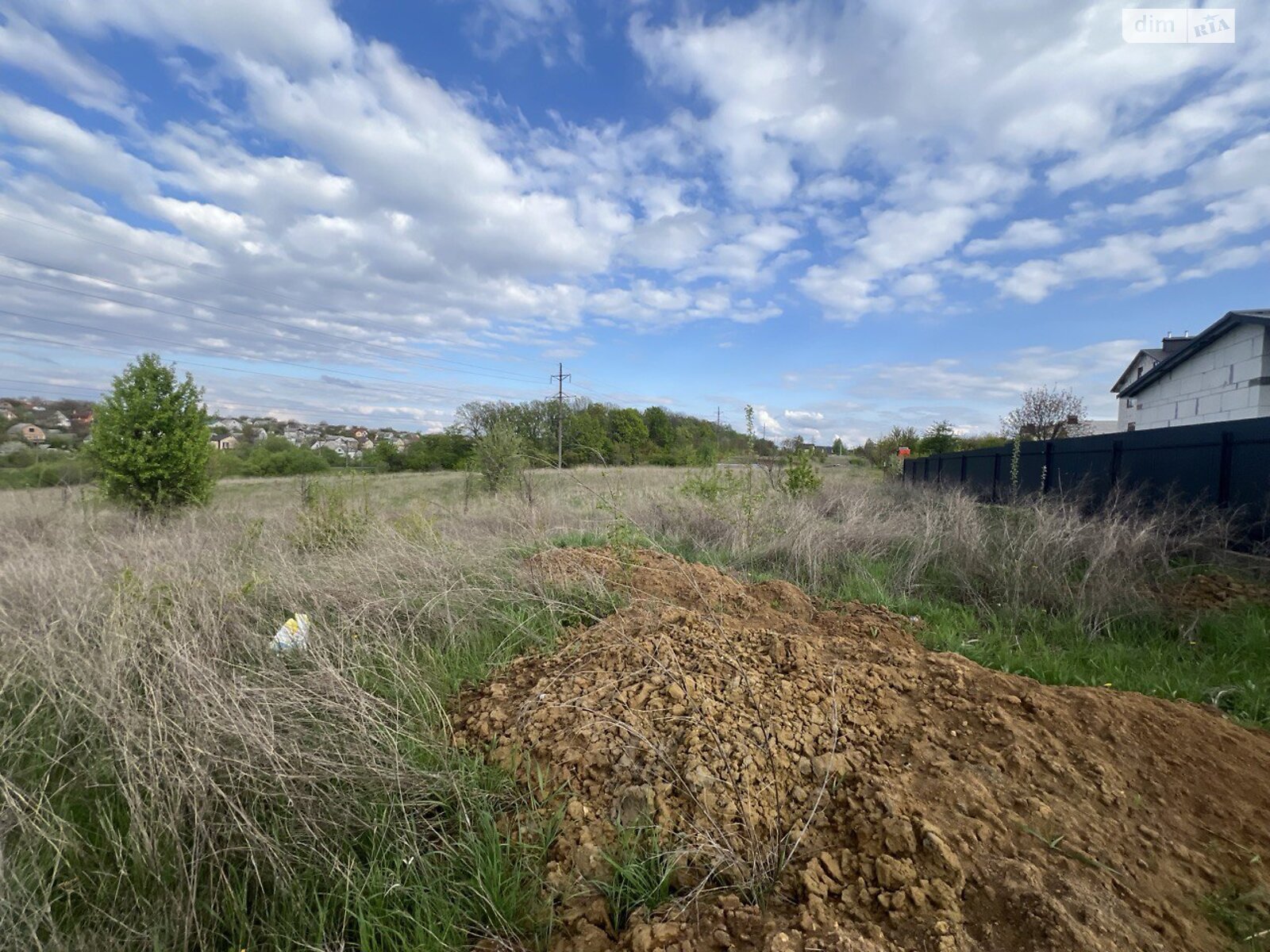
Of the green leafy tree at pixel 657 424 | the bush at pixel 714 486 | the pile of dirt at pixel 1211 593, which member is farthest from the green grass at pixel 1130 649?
the green leafy tree at pixel 657 424

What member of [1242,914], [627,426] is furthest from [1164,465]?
[627,426]

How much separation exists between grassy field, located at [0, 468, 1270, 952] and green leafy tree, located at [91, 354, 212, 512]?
16.6 feet

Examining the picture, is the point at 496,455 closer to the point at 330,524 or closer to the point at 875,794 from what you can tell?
the point at 330,524

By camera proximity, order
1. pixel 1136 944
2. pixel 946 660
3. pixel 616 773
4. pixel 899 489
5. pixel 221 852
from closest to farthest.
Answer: pixel 1136 944, pixel 221 852, pixel 616 773, pixel 946 660, pixel 899 489

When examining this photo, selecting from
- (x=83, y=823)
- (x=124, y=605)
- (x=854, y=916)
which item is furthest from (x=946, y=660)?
(x=124, y=605)

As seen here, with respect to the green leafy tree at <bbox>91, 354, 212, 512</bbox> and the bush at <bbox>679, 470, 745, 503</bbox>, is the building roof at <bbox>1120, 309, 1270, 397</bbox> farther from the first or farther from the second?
the green leafy tree at <bbox>91, 354, 212, 512</bbox>

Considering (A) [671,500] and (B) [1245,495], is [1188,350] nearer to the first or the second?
(B) [1245,495]

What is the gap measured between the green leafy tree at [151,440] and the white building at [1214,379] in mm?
21812

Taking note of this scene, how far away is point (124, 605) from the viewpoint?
3555 mm

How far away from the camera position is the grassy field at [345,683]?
1.88m

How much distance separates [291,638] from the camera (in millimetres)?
3301

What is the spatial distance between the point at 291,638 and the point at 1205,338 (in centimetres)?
2171

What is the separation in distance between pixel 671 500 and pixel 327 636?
6966 mm

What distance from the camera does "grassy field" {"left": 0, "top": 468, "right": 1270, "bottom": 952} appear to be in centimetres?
188
